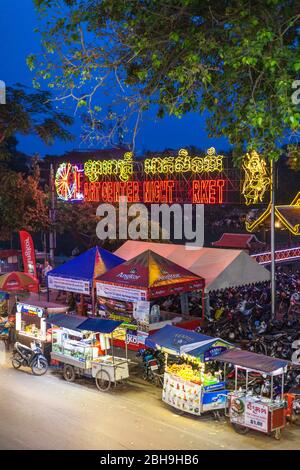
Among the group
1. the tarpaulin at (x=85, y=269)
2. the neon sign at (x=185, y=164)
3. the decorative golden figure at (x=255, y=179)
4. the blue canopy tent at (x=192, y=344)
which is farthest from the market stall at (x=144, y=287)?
the neon sign at (x=185, y=164)

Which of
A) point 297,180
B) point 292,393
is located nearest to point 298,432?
point 292,393

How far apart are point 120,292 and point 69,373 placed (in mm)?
3978

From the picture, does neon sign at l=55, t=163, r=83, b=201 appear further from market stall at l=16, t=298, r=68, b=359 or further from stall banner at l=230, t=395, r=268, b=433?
stall banner at l=230, t=395, r=268, b=433

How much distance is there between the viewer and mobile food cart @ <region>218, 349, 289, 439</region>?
420 inches

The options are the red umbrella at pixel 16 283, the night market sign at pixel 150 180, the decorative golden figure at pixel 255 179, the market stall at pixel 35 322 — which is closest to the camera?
the market stall at pixel 35 322

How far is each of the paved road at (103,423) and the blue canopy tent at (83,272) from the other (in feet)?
17.8

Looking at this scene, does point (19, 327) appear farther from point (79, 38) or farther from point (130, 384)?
point (79, 38)

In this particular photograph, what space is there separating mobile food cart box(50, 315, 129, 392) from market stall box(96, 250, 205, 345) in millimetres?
2317

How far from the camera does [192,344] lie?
40.1ft

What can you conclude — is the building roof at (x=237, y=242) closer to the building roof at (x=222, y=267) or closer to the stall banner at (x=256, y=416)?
the building roof at (x=222, y=267)

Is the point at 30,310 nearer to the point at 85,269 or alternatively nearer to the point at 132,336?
the point at 85,269

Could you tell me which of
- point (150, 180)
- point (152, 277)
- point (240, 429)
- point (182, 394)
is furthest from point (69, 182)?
point (240, 429)

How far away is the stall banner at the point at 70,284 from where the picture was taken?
19.5 m

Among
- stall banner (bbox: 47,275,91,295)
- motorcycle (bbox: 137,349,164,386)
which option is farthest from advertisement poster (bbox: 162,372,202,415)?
stall banner (bbox: 47,275,91,295)
